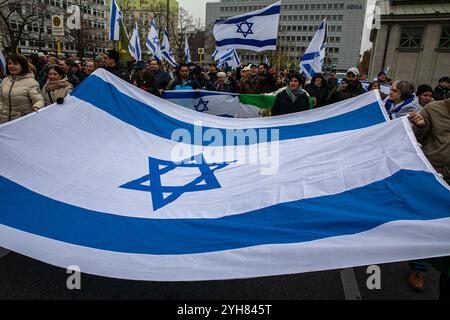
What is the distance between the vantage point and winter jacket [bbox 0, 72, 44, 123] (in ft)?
13.7

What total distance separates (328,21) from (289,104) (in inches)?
4456

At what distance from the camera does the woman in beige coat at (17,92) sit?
4188 mm

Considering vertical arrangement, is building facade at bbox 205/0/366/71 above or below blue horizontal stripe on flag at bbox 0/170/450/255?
above

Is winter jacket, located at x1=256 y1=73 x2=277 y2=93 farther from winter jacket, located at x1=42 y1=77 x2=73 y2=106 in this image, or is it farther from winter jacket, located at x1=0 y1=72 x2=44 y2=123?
winter jacket, located at x1=0 y1=72 x2=44 y2=123

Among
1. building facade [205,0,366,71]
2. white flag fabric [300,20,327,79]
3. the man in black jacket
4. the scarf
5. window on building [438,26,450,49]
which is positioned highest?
building facade [205,0,366,71]

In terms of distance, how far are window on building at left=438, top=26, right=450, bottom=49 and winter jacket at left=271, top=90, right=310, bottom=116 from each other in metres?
31.4

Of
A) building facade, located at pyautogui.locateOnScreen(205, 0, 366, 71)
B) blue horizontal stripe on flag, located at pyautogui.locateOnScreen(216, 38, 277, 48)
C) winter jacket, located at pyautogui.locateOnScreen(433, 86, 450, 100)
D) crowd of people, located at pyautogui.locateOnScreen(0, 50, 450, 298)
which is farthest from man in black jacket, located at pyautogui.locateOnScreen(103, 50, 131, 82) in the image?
building facade, located at pyautogui.locateOnScreen(205, 0, 366, 71)

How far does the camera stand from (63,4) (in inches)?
2638

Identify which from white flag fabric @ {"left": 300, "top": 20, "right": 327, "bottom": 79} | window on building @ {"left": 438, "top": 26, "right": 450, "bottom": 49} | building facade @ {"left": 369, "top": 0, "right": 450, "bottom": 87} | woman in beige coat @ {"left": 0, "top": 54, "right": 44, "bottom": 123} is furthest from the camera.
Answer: building facade @ {"left": 369, "top": 0, "right": 450, "bottom": 87}

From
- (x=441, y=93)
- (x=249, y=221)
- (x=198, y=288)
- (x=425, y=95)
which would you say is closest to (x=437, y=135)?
(x=249, y=221)

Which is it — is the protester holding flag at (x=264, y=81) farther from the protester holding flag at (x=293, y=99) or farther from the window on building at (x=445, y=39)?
the window on building at (x=445, y=39)

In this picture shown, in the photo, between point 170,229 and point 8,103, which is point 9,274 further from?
point 8,103

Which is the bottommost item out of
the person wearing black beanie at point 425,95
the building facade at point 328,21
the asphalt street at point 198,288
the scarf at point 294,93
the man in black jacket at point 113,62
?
the asphalt street at point 198,288

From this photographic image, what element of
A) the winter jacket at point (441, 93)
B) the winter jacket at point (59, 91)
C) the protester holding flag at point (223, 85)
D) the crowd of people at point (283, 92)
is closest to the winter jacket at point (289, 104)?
the crowd of people at point (283, 92)
